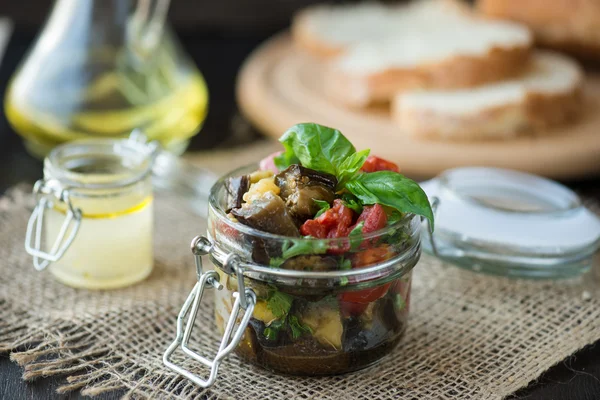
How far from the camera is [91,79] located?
3037mm

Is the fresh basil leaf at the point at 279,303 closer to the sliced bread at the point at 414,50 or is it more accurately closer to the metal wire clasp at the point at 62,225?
the metal wire clasp at the point at 62,225

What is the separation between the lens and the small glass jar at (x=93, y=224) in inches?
91.7

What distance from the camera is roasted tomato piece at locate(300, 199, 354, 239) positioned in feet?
6.03

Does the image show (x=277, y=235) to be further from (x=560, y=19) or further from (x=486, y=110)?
(x=560, y=19)

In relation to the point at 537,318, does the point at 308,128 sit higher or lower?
higher

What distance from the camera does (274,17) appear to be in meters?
4.96

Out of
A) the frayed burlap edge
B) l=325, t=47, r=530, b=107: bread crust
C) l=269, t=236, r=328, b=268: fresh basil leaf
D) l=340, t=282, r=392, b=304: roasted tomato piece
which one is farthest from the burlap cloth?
l=325, t=47, r=530, b=107: bread crust

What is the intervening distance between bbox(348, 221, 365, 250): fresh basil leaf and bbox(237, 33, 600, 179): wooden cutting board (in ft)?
4.41

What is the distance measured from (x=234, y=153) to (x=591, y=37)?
1897mm

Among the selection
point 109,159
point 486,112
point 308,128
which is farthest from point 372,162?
point 486,112

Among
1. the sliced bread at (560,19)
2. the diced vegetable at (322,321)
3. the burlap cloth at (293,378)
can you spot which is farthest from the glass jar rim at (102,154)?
the sliced bread at (560,19)

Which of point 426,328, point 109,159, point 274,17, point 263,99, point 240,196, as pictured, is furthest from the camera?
point 274,17

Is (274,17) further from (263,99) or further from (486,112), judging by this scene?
(486,112)

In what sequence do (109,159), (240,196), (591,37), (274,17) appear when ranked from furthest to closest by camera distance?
(274,17)
(591,37)
(109,159)
(240,196)
